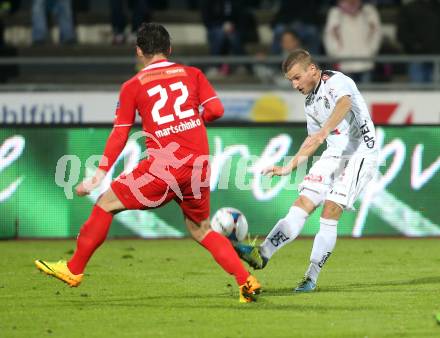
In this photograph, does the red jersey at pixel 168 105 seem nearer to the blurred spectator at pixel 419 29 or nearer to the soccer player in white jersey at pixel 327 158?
the soccer player in white jersey at pixel 327 158

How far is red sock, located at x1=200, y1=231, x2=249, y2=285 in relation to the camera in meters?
9.48

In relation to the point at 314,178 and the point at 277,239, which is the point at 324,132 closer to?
the point at 314,178

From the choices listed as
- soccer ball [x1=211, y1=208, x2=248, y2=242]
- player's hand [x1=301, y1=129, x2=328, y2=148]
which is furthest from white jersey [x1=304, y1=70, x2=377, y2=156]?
soccer ball [x1=211, y1=208, x2=248, y2=242]

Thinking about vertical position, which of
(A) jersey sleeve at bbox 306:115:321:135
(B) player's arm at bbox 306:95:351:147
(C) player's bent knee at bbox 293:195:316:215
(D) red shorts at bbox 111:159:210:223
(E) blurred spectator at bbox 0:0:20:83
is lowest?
(E) blurred spectator at bbox 0:0:20:83

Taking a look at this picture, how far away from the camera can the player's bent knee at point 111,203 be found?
9.48 meters

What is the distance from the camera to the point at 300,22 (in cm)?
2003

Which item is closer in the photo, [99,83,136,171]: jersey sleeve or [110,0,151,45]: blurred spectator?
[99,83,136,171]: jersey sleeve

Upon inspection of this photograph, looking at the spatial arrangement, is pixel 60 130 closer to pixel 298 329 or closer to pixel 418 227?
pixel 418 227

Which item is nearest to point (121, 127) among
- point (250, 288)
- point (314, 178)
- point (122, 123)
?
point (122, 123)

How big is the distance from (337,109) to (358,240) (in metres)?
5.00

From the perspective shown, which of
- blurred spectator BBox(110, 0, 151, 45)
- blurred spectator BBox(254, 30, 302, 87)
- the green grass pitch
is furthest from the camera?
blurred spectator BBox(110, 0, 151, 45)

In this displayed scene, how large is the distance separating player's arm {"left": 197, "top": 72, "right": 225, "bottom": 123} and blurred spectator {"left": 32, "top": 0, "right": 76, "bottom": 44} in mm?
11540

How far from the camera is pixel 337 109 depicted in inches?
395

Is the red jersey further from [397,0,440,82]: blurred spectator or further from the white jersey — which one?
[397,0,440,82]: blurred spectator
